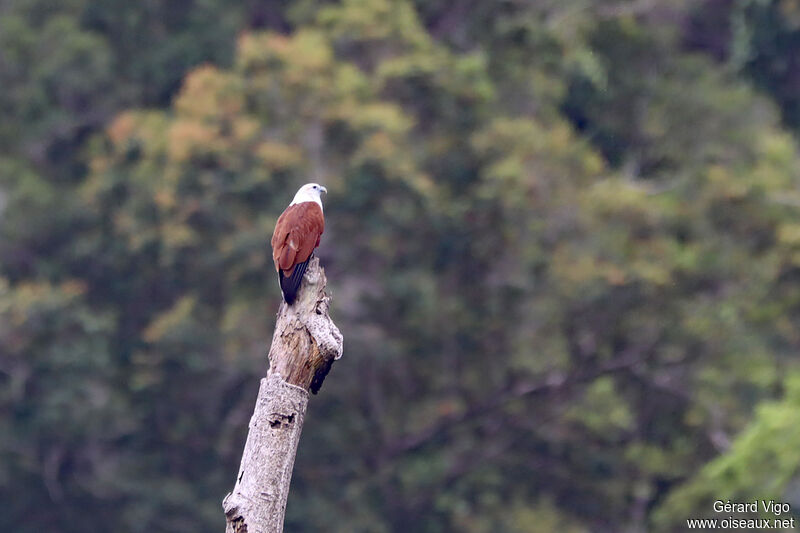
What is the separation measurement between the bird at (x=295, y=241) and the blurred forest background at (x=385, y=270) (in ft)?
20.7

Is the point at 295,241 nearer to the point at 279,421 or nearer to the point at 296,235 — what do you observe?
the point at 296,235

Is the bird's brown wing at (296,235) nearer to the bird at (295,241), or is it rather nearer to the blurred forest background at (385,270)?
the bird at (295,241)

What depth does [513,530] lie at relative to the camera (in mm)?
15508

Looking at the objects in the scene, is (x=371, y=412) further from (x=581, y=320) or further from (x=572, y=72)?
(x=572, y=72)

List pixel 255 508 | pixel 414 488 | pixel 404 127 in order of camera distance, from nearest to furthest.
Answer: pixel 255 508 < pixel 404 127 < pixel 414 488

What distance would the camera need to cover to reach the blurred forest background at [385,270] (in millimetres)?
14062

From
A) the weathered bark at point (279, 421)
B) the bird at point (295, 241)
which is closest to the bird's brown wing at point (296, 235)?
the bird at point (295, 241)

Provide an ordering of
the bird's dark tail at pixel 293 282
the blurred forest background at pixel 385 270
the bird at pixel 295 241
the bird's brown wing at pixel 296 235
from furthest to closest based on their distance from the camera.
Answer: the blurred forest background at pixel 385 270
the bird's brown wing at pixel 296 235
the bird at pixel 295 241
the bird's dark tail at pixel 293 282

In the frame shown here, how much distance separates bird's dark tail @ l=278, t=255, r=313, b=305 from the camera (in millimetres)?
5781

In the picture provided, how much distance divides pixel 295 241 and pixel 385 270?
294 inches

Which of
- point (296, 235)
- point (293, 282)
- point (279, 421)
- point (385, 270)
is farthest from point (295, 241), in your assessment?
point (385, 270)

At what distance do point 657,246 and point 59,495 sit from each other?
7378 mm

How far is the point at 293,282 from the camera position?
6.09 m

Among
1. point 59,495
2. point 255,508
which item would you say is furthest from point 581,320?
point 255,508
